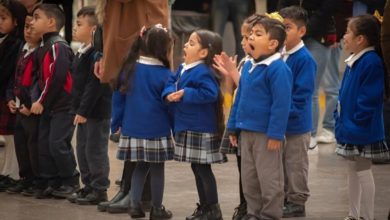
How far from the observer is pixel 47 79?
7.91 metres

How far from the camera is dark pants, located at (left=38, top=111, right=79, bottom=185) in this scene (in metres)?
7.97

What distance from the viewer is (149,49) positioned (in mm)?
7012

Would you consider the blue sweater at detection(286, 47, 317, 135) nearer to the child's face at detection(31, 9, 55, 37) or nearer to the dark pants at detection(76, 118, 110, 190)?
the dark pants at detection(76, 118, 110, 190)

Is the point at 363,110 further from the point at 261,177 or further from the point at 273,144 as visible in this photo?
the point at 261,177

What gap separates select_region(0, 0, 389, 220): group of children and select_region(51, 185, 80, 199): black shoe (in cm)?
20

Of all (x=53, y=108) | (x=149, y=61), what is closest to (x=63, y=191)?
(x=53, y=108)

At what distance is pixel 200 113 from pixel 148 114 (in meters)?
0.39

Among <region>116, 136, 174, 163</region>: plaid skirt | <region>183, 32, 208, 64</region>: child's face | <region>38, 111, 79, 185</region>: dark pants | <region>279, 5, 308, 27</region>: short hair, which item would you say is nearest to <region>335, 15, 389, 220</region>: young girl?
<region>279, 5, 308, 27</region>: short hair

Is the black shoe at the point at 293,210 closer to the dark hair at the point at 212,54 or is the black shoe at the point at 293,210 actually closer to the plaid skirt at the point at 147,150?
the dark hair at the point at 212,54

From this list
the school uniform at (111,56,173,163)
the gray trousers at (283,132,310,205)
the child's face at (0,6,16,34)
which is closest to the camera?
the school uniform at (111,56,173,163)

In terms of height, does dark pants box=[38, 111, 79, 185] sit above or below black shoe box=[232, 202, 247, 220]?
above

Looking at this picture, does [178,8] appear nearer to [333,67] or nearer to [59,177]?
[333,67]

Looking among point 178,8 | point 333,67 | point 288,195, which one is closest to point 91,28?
point 288,195

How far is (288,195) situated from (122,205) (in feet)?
4.11
